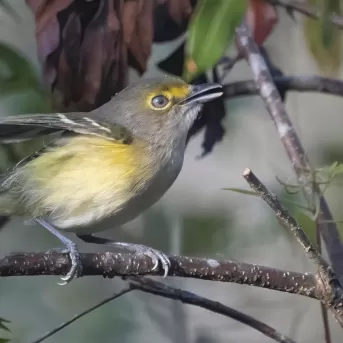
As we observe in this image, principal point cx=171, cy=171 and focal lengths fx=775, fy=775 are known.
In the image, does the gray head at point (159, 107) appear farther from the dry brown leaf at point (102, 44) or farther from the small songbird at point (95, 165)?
the dry brown leaf at point (102, 44)

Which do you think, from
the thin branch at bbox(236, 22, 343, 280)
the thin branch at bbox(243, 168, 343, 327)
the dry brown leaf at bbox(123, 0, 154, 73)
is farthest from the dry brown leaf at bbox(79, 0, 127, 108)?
the thin branch at bbox(243, 168, 343, 327)

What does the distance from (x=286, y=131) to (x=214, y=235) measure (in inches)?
23.4

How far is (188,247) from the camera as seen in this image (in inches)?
83.3

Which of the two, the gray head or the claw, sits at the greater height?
A: the gray head

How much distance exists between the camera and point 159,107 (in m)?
1.66

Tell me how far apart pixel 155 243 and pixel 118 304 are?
13.8 inches

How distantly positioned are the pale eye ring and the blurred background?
7.5 inches

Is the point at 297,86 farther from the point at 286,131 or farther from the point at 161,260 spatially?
the point at 161,260

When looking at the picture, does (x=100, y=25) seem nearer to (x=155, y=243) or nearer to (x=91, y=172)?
(x=91, y=172)

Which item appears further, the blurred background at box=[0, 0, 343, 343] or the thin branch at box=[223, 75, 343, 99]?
the blurred background at box=[0, 0, 343, 343]

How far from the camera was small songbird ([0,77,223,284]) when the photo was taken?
4.70 feet

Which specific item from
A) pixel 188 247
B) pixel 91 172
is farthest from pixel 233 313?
pixel 188 247

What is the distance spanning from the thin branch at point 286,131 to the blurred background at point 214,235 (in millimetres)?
135

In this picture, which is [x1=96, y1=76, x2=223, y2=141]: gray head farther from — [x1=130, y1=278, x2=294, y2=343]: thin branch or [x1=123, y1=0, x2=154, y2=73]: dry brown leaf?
[x1=130, y1=278, x2=294, y2=343]: thin branch
